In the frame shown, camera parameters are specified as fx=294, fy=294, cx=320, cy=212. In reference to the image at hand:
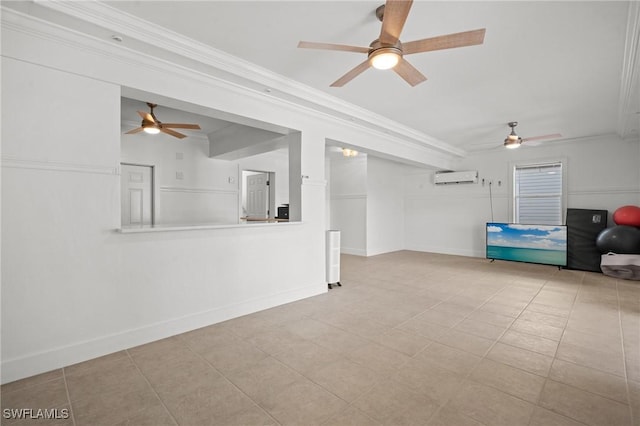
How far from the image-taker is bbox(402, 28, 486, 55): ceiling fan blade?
2.01 m

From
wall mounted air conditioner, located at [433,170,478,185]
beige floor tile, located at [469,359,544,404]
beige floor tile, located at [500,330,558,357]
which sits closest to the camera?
beige floor tile, located at [469,359,544,404]

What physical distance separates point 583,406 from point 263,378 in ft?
7.06

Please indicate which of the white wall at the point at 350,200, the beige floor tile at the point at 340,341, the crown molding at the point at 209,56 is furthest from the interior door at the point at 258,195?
the beige floor tile at the point at 340,341

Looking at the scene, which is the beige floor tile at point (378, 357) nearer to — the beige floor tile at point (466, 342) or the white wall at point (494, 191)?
the beige floor tile at point (466, 342)

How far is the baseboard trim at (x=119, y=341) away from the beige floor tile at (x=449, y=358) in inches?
76.7

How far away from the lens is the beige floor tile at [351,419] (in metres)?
1.73

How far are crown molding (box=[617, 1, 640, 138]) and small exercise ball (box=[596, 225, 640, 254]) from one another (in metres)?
1.80

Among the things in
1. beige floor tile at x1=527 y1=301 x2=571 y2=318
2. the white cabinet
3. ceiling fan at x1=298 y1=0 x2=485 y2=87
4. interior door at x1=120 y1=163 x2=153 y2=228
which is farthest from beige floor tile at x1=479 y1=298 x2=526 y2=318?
interior door at x1=120 y1=163 x2=153 y2=228

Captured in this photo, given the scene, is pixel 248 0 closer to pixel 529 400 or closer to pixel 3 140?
pixel 3 140

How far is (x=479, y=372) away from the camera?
229cm

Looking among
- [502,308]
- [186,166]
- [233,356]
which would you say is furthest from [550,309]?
[186,166]

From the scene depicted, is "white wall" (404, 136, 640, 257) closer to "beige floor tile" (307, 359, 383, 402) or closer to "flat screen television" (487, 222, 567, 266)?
"flat screen television" (487, 222, 567, 266)

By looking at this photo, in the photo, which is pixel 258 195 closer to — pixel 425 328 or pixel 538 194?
pixel 425 328

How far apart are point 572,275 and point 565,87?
3.71 metres
